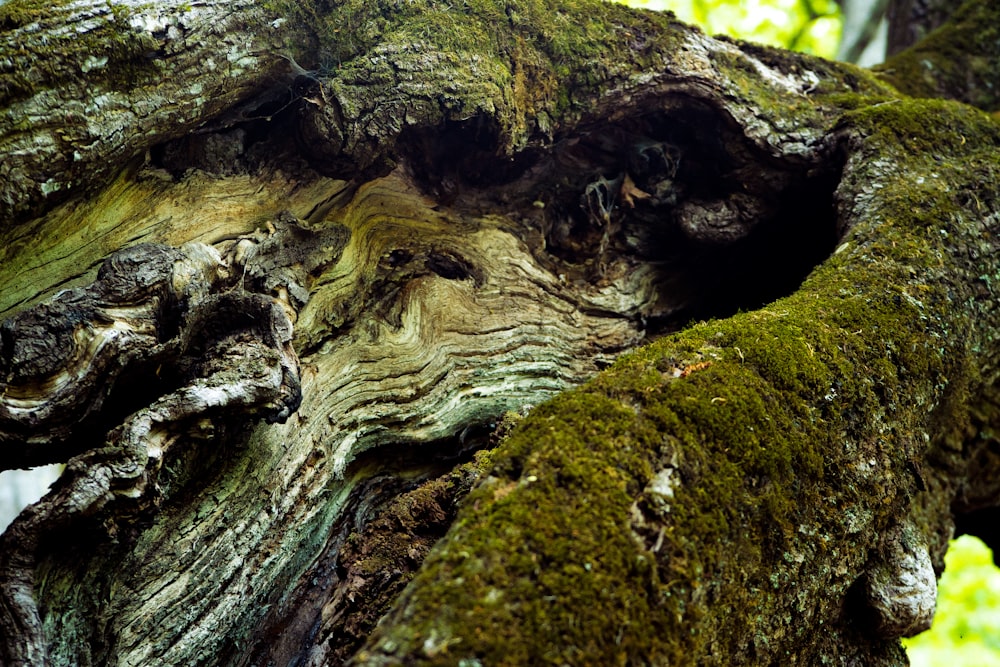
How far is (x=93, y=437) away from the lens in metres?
3.98

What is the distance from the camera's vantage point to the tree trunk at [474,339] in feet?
9.86

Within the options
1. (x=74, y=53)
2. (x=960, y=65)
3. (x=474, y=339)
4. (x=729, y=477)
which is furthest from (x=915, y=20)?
(x=74, y=53)

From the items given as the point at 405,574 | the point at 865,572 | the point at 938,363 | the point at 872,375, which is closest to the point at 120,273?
the point at 405,574

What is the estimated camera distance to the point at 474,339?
533 cm

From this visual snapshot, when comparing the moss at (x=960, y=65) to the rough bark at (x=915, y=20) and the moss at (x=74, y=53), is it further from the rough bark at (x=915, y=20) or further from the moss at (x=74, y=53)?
the moss at (x=74, y=53)

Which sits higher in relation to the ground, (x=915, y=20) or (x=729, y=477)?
(x=915, y=20)

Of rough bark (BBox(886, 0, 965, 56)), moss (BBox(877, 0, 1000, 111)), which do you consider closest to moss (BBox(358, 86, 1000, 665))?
moss (BBox(877, 0, 1000, 111))

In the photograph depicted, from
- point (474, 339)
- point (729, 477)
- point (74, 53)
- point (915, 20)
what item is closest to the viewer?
point (729, 477)

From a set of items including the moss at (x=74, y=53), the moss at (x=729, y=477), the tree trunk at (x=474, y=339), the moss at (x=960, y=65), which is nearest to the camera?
the moss at (x=729, y=477)

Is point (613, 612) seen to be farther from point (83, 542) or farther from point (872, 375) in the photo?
point (83, 542)

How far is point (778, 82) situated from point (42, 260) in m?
6.57

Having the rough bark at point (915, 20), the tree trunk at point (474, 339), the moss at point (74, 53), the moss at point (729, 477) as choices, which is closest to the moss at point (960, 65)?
the rough bark at point (915, 20)

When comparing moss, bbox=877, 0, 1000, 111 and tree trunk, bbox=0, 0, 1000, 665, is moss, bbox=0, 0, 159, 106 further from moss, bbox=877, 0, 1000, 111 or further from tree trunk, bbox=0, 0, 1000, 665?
moss, bbox=877, 0, 1000, 111

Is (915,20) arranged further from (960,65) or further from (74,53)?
(74,53)
